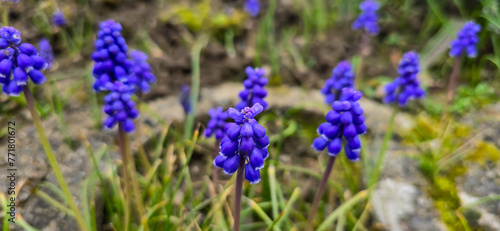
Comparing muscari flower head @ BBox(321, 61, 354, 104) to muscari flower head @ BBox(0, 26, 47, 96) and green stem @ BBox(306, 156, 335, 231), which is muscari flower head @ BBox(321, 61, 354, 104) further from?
muscari flower head @ BBox(0, 26, 47, 96)

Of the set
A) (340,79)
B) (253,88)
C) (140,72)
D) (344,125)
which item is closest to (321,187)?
(344,125)

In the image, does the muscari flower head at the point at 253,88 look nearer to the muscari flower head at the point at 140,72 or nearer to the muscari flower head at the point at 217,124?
the muscari flower head at the point at 217,124

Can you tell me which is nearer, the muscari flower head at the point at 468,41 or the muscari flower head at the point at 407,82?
the muscari flower head at the point at 407,82

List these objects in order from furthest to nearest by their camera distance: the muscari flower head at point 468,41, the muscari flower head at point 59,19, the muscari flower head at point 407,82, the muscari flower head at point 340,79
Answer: the muscari flower head at point 59,19, the muscari flower head at point 468,41, the muscari flower head at point 340,79, the muscari flower head at point 407,82

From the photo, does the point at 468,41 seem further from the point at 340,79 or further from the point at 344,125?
the point at 344,125

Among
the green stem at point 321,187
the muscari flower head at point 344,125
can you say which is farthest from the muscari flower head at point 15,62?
the green stem at point 321,187

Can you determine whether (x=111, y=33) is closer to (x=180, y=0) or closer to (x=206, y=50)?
(x=206, y=50)
